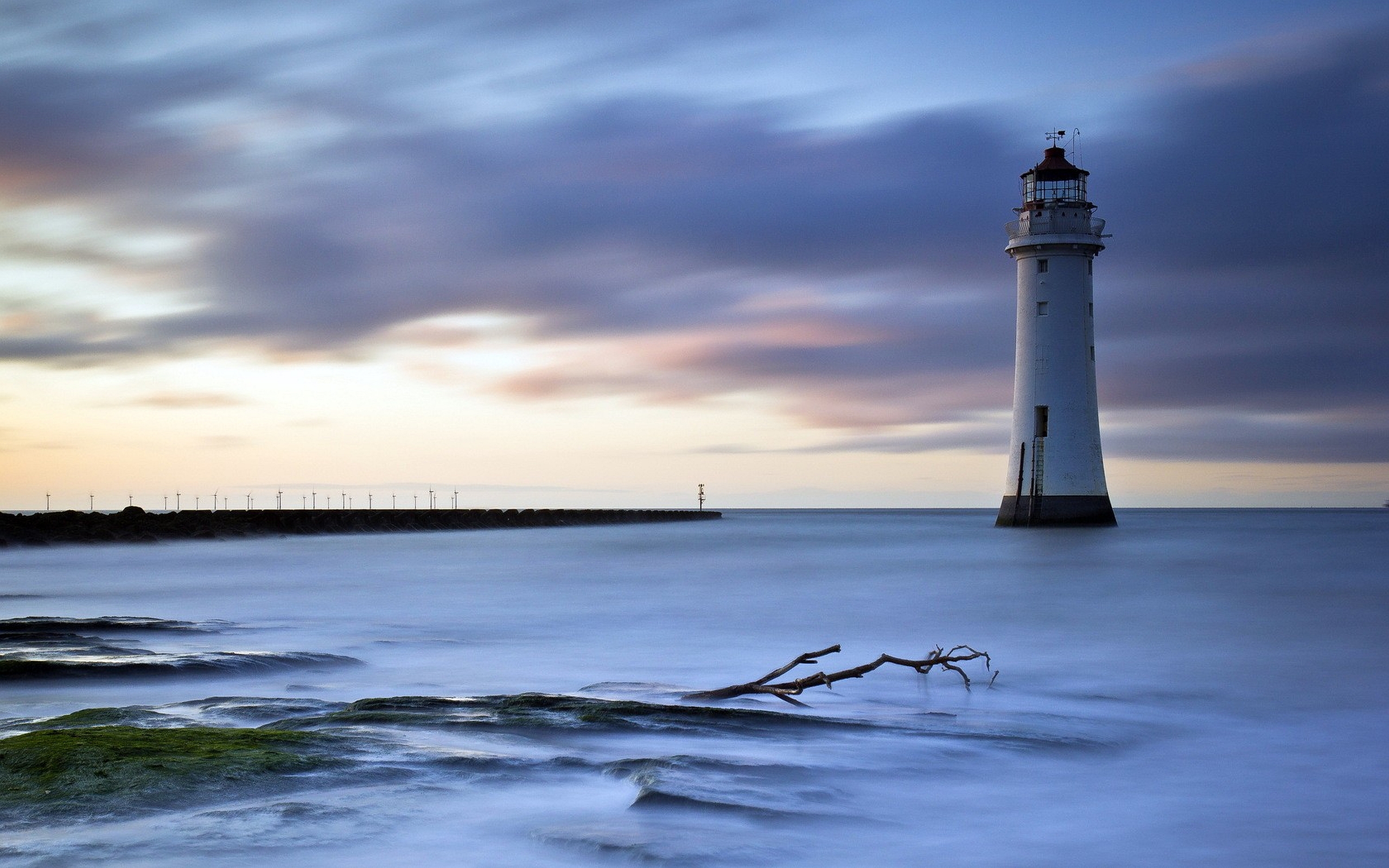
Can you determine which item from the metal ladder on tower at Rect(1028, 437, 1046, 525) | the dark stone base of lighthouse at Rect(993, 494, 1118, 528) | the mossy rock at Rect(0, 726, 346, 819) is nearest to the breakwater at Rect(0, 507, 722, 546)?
the dark stone base of lighthouse at Rect(993, 494, 1118, 528)

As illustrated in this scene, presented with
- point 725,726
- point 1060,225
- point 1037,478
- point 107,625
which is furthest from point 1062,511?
point 725,726

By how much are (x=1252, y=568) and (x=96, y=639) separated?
23411 millimetres

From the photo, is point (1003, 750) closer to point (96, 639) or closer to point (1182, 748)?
point (1182, 748)

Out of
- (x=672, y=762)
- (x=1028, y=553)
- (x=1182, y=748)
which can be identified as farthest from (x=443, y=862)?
(x=1028, y=553)

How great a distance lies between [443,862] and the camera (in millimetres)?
Result: 4043

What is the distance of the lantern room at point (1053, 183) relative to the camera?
101 feet

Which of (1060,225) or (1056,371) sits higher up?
(1060,225)

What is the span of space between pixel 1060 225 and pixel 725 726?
27.1m

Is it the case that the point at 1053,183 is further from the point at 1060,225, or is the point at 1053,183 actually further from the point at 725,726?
the point at 725,726

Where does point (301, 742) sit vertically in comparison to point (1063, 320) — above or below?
below

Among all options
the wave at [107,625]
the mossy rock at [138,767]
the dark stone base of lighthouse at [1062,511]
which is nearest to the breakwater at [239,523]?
the wave at [107,625]

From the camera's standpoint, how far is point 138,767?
4.37 m

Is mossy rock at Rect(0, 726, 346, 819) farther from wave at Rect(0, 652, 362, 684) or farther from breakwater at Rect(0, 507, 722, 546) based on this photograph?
breakwater at Rect(0, 507, 722, 546)

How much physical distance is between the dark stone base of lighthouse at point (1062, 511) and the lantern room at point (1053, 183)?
7743 mm
